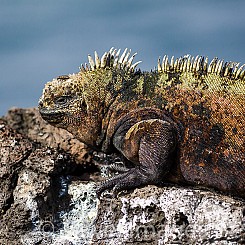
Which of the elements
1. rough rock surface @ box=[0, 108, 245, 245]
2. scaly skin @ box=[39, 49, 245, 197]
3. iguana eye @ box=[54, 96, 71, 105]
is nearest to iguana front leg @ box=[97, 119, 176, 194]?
scaly skin @ box=[39, 49, 245, 197]

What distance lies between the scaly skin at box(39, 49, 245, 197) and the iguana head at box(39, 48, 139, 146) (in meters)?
0.01

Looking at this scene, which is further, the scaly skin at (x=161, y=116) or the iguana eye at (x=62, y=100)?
the iguana eye at (x=62, y=100)

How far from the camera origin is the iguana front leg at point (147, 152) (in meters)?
9.33

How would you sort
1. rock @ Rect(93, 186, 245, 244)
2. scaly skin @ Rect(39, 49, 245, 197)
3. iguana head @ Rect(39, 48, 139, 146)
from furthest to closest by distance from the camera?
iguana head @ Rect(39, 48, 139, 146)
scaly skin @ Rect(39, 49, 245, 197)
rock @ Rect(93, 186, 245, 244)

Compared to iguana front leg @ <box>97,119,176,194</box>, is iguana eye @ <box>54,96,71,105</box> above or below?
above

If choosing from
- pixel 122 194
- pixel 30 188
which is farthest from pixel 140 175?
pixel 30 188

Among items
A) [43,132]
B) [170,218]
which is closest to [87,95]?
[170,218]

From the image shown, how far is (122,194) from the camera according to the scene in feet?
30.9

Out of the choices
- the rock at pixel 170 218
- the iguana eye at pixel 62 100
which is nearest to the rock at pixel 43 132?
the iguana eye at pixel 62 100

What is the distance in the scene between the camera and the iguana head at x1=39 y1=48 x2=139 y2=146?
986 centimetres

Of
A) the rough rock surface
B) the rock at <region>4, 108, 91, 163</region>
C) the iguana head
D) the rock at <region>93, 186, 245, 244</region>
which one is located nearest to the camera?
the rock at <region>93, 186, 245, 244</region>

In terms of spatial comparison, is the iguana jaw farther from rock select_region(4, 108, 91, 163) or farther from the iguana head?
rock select_region(4, 108, 91, 163)

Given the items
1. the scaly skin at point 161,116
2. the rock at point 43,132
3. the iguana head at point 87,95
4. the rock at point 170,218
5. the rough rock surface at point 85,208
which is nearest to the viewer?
the rock at point 170,218

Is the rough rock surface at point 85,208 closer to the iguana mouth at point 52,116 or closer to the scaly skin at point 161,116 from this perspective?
the scaly skin at point 161,116
